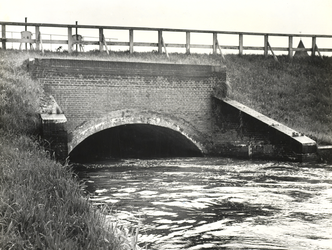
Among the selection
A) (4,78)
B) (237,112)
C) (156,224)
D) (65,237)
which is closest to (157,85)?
(237,112)

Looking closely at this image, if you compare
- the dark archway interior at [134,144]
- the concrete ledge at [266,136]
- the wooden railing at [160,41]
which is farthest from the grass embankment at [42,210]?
the wooden railing at [160,41]

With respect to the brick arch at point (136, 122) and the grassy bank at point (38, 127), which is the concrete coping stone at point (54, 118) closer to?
the grassy bank at point (38, 127)

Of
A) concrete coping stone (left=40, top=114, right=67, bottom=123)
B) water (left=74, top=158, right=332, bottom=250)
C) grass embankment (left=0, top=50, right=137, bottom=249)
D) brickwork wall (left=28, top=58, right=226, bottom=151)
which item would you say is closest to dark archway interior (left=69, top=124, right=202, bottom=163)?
brickwork wall (left=28, top=58, right=226, bottom=151)

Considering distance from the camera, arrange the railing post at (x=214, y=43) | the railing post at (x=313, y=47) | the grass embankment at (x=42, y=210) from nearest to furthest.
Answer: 1. the grass embankment at (x=42, y=210)
2. the railing post at (x=214, y=43)
3. the railing post at (x=313, y=47)

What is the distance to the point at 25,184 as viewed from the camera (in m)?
7.39

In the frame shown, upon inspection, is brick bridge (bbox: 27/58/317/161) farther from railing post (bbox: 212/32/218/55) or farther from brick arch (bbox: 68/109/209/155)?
railing post (bbox: 212/32/218/55)

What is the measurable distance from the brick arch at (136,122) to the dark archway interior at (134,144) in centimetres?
50

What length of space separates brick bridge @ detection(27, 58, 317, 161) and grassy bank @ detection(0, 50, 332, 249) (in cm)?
130

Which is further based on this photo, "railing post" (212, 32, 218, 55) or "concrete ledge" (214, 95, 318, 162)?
"railing post" (212, 32, 218, 55)

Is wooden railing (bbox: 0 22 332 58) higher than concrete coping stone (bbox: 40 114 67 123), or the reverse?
wooden railing (bbox: 0 22 332 58)

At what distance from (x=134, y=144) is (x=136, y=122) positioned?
321 centimetres

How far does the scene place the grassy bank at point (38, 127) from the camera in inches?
221

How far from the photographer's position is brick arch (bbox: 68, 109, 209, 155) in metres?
15.8

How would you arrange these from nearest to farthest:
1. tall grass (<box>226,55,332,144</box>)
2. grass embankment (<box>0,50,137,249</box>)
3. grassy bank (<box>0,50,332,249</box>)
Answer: grass embankment (<box>0,50,137,249</box>)
grassy bank (<box>0,50,332,249</box>)
tall grass (<box>226,55,332,144</box>)
